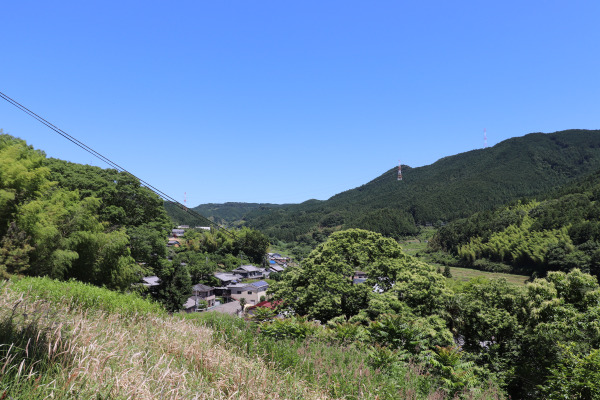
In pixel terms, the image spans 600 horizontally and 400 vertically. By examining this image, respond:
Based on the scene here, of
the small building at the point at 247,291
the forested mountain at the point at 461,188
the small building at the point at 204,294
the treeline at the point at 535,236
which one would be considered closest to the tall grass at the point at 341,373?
the small building at the point at 204,294

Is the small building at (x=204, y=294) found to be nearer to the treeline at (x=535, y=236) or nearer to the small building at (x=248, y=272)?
the small building at (x=248, y=272)

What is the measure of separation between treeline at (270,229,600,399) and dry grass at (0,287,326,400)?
2.20 m

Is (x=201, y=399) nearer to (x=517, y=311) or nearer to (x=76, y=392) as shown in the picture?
(x=76, y=392)

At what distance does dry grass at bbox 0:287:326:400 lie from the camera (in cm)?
238

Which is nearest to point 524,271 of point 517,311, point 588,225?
point 588,225

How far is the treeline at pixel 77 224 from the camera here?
11016 mm

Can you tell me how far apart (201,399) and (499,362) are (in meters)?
10.7

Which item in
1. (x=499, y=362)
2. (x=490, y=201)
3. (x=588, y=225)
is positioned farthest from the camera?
(x=490, y=201)

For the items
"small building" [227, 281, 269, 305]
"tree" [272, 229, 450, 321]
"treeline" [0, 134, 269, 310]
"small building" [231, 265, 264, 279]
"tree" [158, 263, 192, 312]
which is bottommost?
"small building" [227, 281, 269, 305]

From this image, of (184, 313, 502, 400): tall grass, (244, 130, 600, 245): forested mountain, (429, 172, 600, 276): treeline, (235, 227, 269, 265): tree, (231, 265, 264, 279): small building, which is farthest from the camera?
(244, 130, 600, 245): forested mountain

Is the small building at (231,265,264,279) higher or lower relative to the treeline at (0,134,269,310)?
lower

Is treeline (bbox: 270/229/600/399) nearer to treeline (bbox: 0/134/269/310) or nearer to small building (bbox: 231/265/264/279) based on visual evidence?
treeline (bbox: 0/134/269/310)

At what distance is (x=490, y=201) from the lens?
13025cm

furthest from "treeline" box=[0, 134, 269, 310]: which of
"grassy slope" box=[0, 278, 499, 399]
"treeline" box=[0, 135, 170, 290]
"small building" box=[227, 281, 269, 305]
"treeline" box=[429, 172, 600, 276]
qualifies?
"treeline" box=[429, 172, 600, 276]
